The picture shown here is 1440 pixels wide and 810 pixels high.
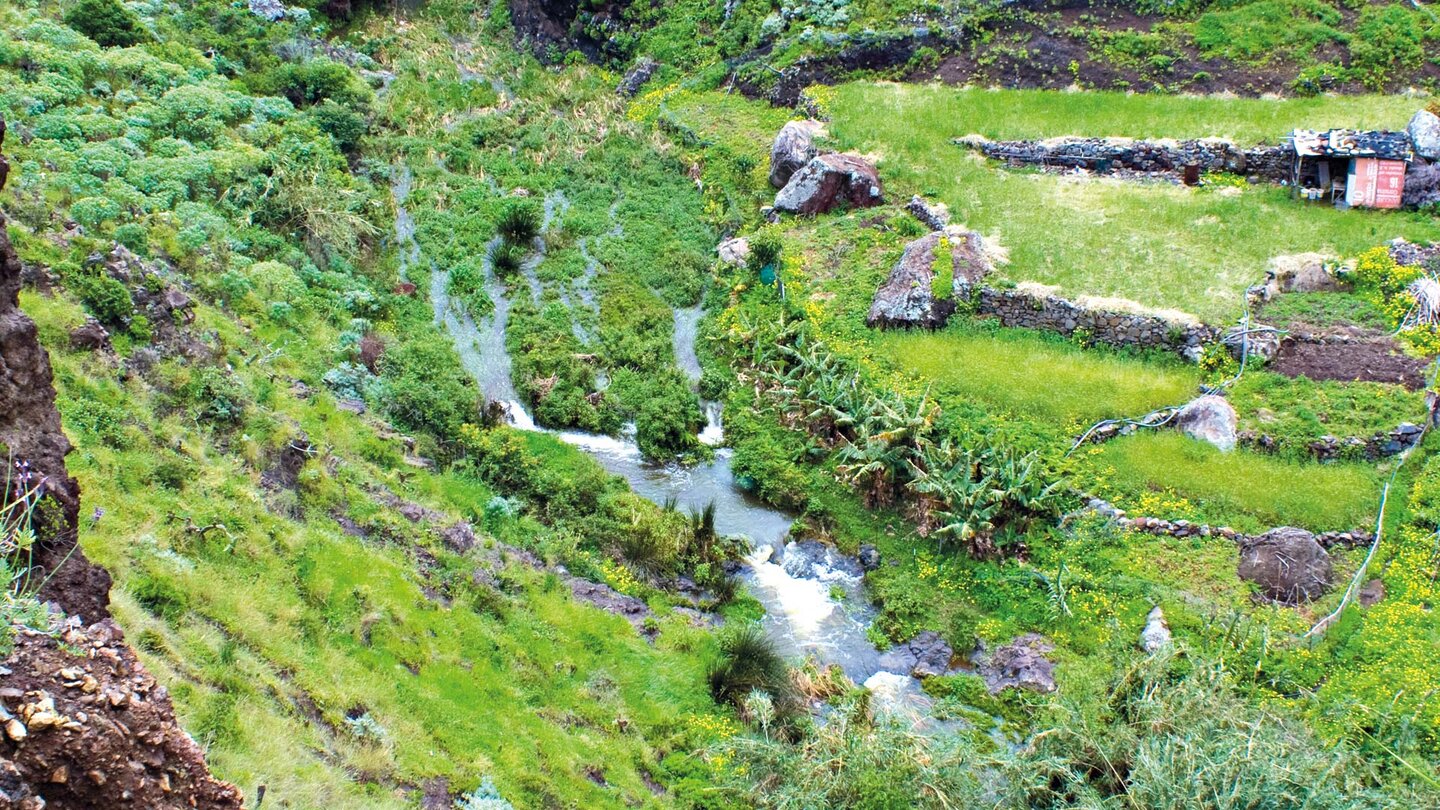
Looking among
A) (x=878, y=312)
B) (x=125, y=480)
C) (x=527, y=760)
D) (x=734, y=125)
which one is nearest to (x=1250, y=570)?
(x=878, y=312)

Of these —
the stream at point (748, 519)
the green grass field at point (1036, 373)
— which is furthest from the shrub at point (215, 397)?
the green grass field at point (1036, 373)

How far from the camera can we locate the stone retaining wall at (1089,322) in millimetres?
23562

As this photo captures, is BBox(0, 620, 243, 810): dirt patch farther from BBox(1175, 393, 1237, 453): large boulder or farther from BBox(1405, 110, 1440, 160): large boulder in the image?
BBox(1405, 110, 1440, 160): large boulder

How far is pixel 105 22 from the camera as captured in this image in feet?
95.9

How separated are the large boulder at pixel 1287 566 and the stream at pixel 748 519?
6455 millimetres

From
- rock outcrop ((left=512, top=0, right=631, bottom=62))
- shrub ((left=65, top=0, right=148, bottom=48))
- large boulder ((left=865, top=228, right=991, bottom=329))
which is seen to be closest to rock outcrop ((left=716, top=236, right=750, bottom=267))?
large boulder ((left=865, top=228, right=991, bottom=329))

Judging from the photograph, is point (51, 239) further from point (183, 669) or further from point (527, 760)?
point (527, 760)

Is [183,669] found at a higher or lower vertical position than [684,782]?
higher

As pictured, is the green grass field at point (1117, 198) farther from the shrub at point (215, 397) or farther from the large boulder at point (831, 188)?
the shrub at point (215, 397)

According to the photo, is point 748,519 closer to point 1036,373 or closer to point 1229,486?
point 1036,373

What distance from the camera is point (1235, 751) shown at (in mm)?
12438

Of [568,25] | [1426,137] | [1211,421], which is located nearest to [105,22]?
[568,25]

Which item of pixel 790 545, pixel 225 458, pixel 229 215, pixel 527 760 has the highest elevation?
pixel 229 215

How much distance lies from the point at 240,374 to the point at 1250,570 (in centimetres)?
1928
